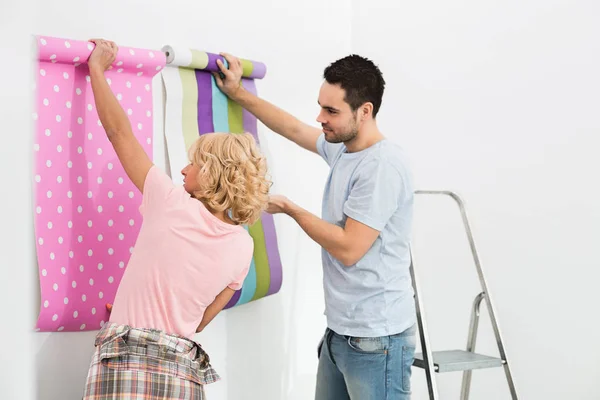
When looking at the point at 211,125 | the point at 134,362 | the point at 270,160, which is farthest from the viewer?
the point at 270,160

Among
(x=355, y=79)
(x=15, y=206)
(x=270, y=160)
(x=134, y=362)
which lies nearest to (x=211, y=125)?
(x=270, y=160)

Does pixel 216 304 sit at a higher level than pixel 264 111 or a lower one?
lower

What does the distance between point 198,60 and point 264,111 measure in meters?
0.31

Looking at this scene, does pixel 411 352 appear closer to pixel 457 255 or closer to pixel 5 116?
pixel 457 255

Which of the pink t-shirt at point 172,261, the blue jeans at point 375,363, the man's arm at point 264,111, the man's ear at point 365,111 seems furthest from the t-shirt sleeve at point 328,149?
the pink t-shirt at point 172,261

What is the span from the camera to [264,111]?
97.5 inches

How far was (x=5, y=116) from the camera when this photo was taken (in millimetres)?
1826

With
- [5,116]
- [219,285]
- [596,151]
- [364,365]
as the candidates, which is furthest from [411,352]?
[5,116]

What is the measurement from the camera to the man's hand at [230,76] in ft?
7.79

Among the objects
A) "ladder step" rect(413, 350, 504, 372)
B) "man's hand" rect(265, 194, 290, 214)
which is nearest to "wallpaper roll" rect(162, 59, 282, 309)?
"man's hand" rect(265, 194, 290, 214)

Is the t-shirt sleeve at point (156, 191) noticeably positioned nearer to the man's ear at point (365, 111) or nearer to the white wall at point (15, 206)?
the white wall at point (15, 206)

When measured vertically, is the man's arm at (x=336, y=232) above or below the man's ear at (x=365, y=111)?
below

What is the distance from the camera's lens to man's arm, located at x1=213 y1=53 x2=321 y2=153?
2.38 m

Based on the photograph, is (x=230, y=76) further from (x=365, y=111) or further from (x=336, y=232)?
(x=336, y=232)
